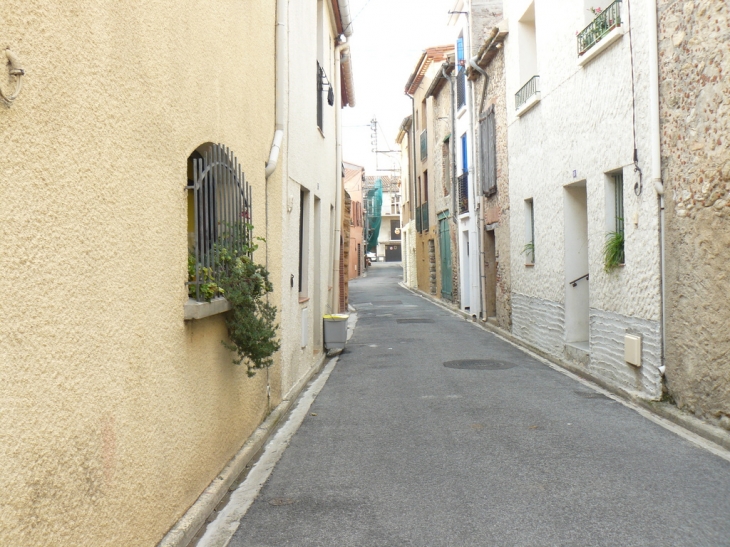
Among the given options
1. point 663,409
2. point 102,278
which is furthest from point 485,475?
point 102,278

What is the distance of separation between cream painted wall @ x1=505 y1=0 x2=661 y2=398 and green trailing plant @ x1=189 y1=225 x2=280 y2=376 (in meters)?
4.42

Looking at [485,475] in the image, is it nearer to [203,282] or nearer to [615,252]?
[203,282]

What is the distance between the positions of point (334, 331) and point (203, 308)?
7.69 m

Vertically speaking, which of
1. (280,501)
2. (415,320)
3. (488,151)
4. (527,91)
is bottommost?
(280,501)

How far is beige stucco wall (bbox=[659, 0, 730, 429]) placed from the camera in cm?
626

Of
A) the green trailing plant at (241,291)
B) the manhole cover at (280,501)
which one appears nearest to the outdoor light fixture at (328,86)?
the green trailing plant at (241,291)

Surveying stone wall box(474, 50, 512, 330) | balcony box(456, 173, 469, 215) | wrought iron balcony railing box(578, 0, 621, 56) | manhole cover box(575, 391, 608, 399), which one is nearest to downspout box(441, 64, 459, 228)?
balcony box(456, 173, 469, 215)

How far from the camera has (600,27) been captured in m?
9.09

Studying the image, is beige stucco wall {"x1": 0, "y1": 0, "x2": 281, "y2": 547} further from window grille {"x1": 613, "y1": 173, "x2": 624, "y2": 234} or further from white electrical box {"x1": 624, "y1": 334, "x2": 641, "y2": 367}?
window grille {"x1": 613, "y1": 173, "x2": 624, "y2": 234}

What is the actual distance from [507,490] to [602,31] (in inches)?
256

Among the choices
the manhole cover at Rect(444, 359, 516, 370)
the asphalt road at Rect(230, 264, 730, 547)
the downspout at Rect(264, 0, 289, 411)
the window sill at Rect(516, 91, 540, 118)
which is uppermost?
the window sill at Rect(516, 91, 540, 118)

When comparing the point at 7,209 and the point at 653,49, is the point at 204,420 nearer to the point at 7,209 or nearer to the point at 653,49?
the point at 7,209

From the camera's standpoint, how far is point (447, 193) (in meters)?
24.0

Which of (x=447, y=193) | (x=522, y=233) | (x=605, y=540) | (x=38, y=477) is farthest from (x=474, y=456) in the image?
(x=447, y=193)
